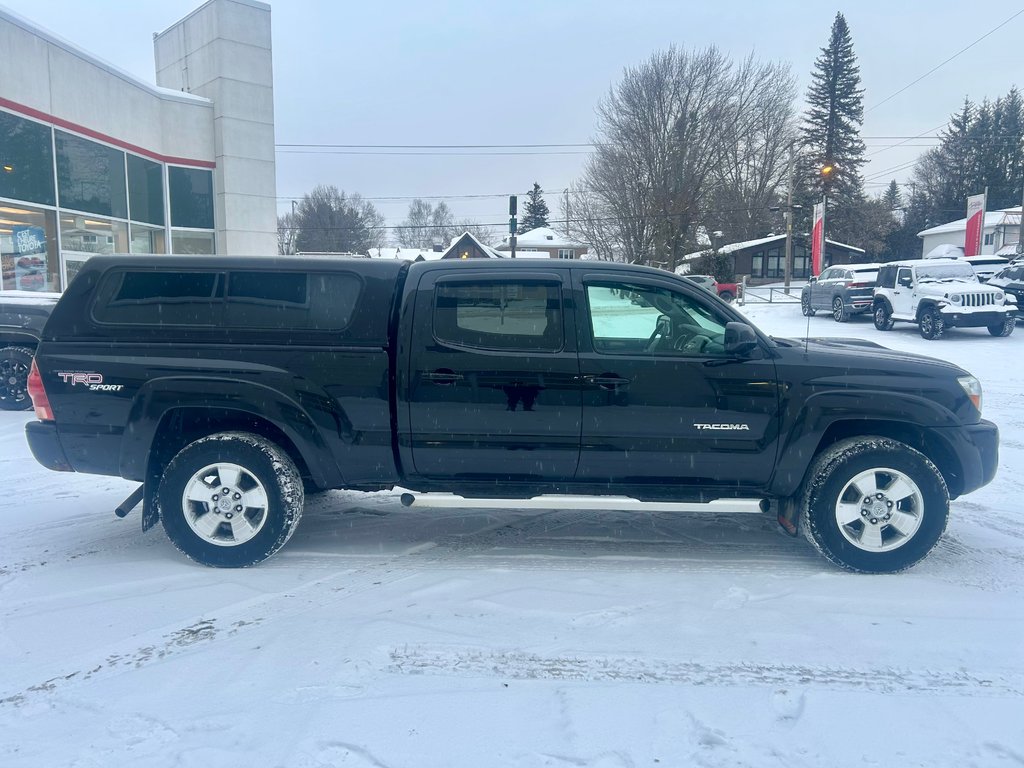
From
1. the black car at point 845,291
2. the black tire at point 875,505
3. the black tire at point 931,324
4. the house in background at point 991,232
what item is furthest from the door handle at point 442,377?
the house in background at point 991,232

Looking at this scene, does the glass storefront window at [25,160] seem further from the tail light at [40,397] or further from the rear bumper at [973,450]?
the rear bumper at [973,450]

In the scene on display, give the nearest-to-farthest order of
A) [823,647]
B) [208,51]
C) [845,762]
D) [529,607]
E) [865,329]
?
[845,762] → [823,647] → [529,607] → [865,329] → [208,51]

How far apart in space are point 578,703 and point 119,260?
3.86 m

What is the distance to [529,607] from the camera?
4.35 metres

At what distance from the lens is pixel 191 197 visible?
23156 millimetres

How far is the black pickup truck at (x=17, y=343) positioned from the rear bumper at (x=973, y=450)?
9951mm

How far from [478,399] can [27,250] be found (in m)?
15.1

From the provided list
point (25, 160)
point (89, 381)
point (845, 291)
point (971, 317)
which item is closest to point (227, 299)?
A: point (89, 381)

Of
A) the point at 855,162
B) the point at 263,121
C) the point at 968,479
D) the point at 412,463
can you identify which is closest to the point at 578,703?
the point at 412,463

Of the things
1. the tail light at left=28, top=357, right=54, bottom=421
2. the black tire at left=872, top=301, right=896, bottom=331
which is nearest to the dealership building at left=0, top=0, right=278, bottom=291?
the tail light at left=28, top=357, right=54, bottom=421

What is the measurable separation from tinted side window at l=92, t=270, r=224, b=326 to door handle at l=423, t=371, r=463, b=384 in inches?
54.4

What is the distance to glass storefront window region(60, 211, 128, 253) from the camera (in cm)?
1748

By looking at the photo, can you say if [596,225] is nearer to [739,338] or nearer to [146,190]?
[146,190]

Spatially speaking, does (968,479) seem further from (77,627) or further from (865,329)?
(865,329)
